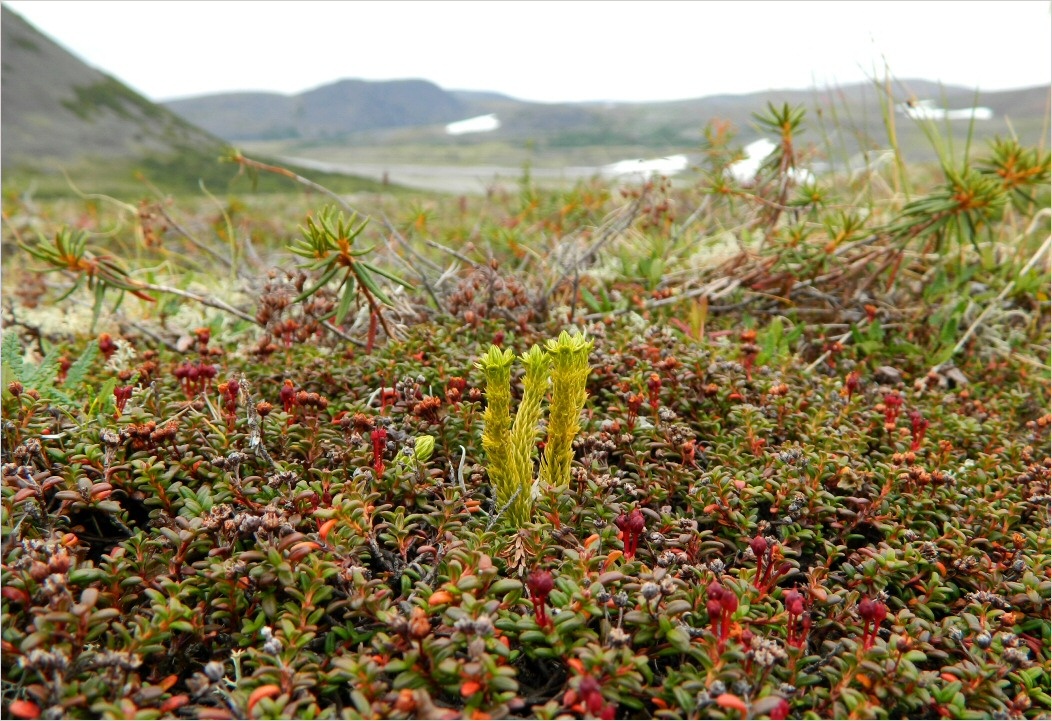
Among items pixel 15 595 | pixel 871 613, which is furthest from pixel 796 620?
pixel 15 595

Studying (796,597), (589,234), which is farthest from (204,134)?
(796,597)

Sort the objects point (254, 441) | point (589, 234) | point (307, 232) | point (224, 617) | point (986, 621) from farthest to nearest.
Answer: point (589, 234)
point (307, 232)
point (254, 441)
point (986, 621)
point (224, 617)

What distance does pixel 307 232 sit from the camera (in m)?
2.68

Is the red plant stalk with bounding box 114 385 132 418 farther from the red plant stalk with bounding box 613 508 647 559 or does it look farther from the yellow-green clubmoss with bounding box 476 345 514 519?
the red plant stalk with bounding box 613 508 647 559

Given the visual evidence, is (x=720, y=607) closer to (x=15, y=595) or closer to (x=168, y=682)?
(x=168, y=682)

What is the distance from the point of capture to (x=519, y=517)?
6.99 ft

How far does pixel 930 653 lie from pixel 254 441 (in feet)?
6.73

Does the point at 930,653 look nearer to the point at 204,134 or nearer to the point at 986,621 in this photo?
the point at 986,621

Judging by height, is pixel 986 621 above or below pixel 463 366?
below

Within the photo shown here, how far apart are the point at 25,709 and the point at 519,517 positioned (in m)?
1.23

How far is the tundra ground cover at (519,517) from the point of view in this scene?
164cm

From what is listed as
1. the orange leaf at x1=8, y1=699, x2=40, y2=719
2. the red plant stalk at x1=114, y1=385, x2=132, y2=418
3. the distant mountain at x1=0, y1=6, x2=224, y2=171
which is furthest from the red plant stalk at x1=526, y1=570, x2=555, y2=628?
the distant mountain at x1=0, y1=6, x2=224, y2=171

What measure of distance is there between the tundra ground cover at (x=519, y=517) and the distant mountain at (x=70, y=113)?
64.6 meters

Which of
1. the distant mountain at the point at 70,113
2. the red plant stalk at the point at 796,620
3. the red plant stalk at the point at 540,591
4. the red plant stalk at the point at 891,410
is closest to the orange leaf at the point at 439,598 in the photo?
the red plant stalk at the point at 540,591
